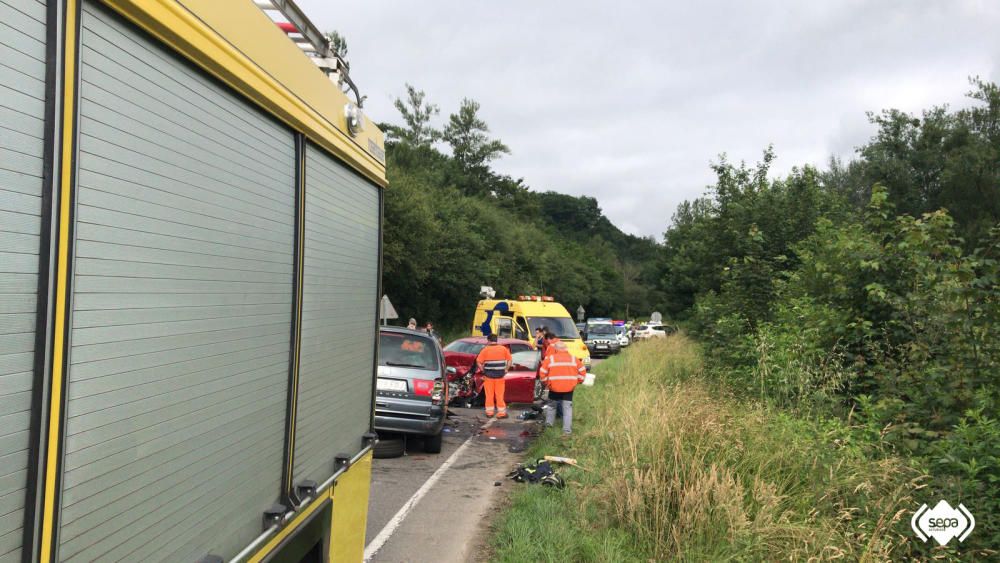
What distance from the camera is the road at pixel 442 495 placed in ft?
20.2

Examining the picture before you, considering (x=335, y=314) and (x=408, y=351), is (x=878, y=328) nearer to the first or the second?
(x=408, y=351)

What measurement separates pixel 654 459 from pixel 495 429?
6764 mm

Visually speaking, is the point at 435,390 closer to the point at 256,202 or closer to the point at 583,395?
the point at 583,395

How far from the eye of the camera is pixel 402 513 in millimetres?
7180

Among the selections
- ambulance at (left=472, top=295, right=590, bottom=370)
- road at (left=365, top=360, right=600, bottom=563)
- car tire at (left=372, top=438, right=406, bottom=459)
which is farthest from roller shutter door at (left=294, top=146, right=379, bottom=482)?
ambulance at (left=472, top=295, right=590, bottom=370)

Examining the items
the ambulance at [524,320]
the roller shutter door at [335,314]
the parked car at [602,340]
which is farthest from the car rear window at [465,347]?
the parked car at [602,340]

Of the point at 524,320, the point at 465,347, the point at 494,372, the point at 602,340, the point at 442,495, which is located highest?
the point at 524,320

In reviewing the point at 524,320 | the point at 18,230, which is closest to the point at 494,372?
the point at 524,320

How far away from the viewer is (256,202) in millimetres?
2514

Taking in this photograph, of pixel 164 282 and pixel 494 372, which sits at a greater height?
pixel 164 282

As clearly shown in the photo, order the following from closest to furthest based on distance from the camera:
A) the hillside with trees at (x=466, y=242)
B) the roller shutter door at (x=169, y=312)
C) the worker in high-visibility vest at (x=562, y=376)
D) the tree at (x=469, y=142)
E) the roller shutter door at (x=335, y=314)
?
the roller shutter door at (x=169, y=312), the roller shutter door at (x=335, y=314), the worker in high-visibility vest at (x=562, y=376), the hillside with trees at (x=466, y=242), the tree at (x=469, y=142)

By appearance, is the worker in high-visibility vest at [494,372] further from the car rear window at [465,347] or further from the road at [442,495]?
A: the car rear window at [465,347]

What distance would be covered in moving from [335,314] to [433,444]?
7.25 metres

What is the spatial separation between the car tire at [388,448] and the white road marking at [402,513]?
0.71 meters
